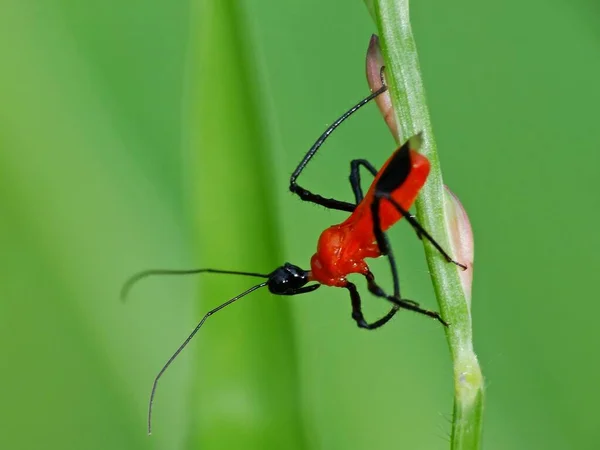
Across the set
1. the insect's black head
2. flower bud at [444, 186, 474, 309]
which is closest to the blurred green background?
the insect's black head

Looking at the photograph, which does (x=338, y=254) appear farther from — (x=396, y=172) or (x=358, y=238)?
(x=396, y=172)

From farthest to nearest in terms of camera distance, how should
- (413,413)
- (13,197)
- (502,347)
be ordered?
(13,197) < (502,347) < (413,413)

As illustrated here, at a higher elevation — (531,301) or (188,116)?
(188,116)

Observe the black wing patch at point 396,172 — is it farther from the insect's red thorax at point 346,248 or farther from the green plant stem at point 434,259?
the insect's red thorax at point 346,248

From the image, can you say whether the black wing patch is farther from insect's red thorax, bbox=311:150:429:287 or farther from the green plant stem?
insect's red thorax, bbox=311:150:429:287

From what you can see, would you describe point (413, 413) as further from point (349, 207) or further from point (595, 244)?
point (595, 244)

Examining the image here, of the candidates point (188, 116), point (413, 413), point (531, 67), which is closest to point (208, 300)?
point (188, 116)

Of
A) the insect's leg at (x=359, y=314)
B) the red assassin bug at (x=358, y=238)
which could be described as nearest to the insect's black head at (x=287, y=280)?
the red assassin bug at (x=358, y=238)

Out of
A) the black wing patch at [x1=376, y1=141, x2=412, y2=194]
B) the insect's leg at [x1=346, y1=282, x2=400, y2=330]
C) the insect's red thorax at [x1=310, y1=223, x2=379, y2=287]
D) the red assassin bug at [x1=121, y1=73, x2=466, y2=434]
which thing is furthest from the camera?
the insect's red thorax at [x1=310, y1=223, x2=379, y2=287]

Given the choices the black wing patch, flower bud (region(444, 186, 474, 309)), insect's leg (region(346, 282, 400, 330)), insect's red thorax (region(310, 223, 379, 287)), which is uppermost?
the black wing patch
